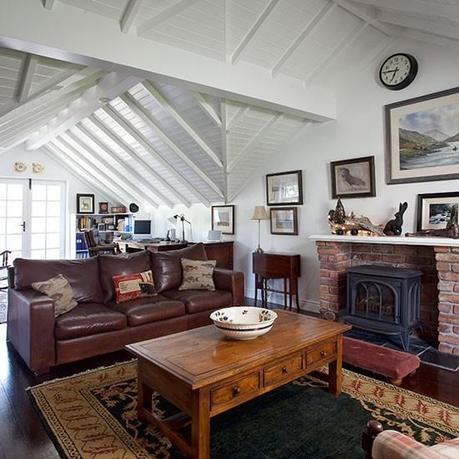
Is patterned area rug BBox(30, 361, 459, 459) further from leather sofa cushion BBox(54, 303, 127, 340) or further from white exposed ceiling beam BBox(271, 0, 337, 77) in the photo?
white exposed ceiling beam BBox(271, 0, 337, 77)

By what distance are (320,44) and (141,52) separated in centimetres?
198

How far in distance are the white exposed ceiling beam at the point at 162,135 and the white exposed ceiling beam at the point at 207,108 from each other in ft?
3.51

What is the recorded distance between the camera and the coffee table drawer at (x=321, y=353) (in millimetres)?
2344

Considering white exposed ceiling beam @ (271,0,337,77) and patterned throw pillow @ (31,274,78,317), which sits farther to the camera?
white exposed ceiling beam @ (271,0,337,77)

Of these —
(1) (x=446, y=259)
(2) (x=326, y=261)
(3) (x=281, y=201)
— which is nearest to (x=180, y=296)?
(2) (x=326, y=261)

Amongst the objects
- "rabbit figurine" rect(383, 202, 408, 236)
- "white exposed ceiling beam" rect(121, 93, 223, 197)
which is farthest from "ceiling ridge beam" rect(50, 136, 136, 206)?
"rabbit figurine" rect(383, 202, 408, 236)

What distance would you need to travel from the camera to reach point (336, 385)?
2.57 m

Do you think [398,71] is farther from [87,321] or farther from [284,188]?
[87,321]

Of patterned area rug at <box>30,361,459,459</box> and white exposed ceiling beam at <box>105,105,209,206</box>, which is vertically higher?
white exposed ceiling beam at <box>105,105,209,206</box>

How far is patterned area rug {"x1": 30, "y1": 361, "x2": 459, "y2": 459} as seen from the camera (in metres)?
1.99

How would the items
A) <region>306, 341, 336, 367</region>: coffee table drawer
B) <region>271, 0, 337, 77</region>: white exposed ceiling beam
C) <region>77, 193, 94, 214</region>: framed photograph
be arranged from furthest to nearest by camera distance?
<region>77, 193, 94, 214</region>: framed photograph, <region>271, 0, 337, 77</region>: white exposed ceiling beam, <region>306, 341, 336, 367</region>: coffee table drawer

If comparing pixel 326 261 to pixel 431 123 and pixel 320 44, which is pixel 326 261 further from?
pixel 320 44

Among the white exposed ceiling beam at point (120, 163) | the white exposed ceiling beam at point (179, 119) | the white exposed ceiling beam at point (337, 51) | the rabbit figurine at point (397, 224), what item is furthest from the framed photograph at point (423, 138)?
the white exposed ceiling beam at point (120, 163)

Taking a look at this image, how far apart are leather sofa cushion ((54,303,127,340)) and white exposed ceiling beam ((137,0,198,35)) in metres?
2.34
